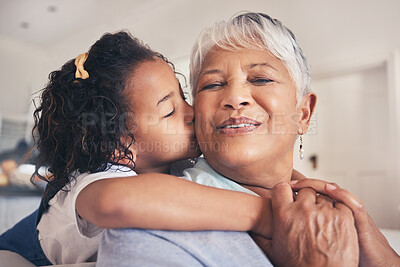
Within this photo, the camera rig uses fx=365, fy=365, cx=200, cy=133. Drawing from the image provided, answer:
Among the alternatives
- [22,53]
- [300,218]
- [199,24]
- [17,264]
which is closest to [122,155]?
[17,264]

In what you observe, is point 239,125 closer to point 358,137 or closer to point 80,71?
point 80,71

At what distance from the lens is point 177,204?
75cm

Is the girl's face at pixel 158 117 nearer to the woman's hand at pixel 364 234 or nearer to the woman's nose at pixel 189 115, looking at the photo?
the woman's nose at pixel 189 115

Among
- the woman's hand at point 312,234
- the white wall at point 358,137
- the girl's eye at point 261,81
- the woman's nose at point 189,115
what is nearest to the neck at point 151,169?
the woman's nose at point 189,115

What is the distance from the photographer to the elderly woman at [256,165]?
74 centimetres

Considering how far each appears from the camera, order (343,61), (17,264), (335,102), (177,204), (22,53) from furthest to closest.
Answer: (22,53) < (335,102) < (343,61) < (17,264) < (177,204)

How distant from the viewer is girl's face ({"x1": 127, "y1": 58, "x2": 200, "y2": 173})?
1.25 m

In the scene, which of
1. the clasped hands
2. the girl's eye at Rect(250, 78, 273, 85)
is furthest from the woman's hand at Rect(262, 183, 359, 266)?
the girl's eye at Rect(250, 78, 273, 85)

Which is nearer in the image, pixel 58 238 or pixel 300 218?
pixel 300 218

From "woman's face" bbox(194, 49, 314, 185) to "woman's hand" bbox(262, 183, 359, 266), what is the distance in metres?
0.26

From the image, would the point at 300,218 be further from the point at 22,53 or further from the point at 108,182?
the point at 22,53

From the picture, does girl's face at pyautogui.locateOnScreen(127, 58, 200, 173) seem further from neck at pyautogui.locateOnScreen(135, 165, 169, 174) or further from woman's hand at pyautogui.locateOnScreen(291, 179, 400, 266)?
woman's hand at pyautogui.locateOnScreen(291, 179, 400, 266)

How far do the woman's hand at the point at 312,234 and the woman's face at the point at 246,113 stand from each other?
0.26 meters

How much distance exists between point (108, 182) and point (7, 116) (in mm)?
7523
